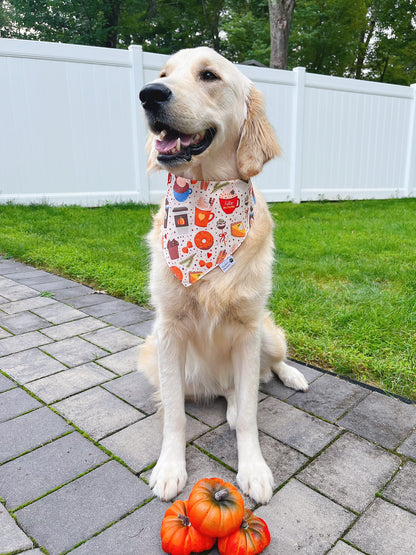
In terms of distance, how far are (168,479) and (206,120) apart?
1412mm

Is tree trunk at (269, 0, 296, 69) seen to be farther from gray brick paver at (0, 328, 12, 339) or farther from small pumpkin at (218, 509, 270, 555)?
small pumpkin at (218, 509, 270, 555)

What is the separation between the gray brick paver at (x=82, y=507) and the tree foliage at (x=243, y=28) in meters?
18.7

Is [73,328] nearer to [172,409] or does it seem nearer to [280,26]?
[172,409]

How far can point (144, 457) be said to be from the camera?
1850 mm

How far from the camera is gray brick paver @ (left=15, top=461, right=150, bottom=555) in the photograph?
144cm

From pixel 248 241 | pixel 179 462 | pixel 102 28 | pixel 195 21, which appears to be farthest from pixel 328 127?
pixel 195 21

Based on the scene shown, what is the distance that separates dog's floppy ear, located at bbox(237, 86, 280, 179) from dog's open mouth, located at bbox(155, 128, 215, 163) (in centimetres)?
18

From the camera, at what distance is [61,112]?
7152 mm

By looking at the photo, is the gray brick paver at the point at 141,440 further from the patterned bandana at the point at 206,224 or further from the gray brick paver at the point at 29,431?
the patterned bandana at the point at 206,224

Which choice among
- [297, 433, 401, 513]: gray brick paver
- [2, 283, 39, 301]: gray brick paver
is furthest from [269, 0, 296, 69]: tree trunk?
[297, 433, 401, 513]: gray brick paver

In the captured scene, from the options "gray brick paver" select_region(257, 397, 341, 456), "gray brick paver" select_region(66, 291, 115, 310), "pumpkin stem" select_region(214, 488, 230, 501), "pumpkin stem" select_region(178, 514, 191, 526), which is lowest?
"gray brick paver" select_region(257, 397, 341, 456)

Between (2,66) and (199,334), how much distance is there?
6783mm

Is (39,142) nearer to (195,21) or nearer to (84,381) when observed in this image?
(84,381)

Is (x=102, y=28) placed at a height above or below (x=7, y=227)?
above
